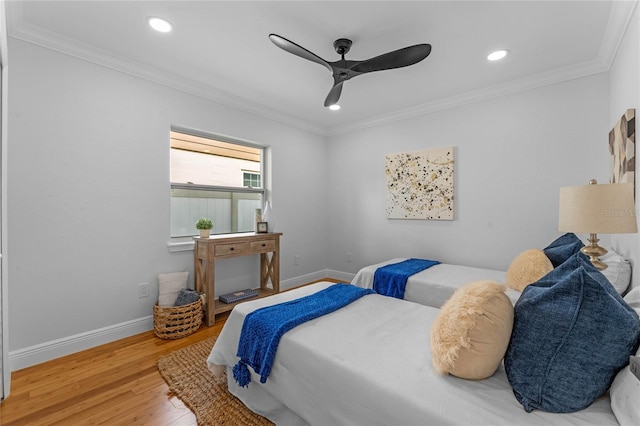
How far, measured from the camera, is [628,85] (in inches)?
80.4

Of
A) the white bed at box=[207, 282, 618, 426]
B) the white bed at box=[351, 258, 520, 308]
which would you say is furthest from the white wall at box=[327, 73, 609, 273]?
the white bed at box=[207, 282, 618, 426]

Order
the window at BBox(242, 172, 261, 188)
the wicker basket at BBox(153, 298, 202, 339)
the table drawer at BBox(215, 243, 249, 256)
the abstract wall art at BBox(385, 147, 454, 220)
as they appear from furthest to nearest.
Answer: the window at BBox(242, 172, 261, 188)
the abstract wall art at BBox(385, 147, 454, 220)
the table drawer at BBox(215, 243, 249, 256)
the wicker basket at BBox(153, 298, 202, 339)

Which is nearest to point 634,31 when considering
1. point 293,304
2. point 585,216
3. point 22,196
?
point 585,216

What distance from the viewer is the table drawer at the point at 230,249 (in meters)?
3.04

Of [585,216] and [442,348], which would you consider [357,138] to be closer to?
[585,216]

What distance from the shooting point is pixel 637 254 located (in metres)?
1.75

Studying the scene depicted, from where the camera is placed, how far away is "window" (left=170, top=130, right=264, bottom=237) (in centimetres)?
318

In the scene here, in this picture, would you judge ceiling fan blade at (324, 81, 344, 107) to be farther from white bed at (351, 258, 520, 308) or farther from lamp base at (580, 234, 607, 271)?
lamp base at (580, 234, 607, 271)

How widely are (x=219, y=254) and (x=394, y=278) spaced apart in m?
1.81

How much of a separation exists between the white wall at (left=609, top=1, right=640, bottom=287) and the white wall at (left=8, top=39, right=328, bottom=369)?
3537mm

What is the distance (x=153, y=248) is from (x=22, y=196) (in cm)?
101

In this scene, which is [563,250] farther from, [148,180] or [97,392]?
[148,180]

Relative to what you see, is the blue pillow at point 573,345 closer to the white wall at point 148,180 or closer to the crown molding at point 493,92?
the white wall at point 148,180

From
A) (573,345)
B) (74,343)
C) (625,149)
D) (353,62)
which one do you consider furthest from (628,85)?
(74,343)
